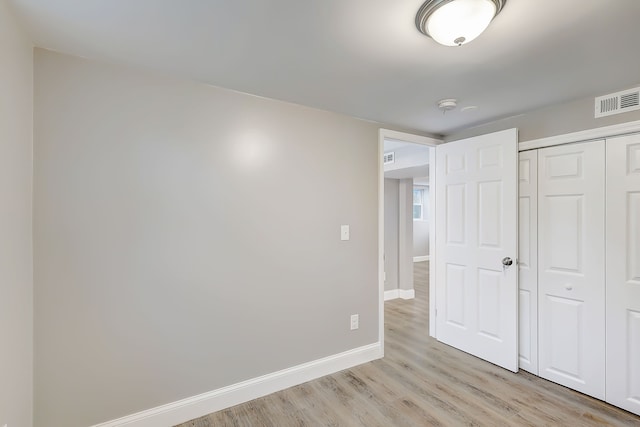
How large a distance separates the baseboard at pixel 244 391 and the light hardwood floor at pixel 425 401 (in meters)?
0.05

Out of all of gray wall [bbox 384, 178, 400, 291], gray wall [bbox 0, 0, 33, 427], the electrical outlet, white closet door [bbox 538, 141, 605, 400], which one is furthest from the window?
gray wall [bbox 0, 0, 33, 427]

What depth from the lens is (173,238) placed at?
199 cm

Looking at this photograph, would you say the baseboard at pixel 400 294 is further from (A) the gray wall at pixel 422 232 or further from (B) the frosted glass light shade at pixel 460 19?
(B) the frosted glass light shade at pixel 460 19

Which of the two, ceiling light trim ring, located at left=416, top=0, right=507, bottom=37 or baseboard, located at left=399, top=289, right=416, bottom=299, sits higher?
ceiling light trim ring, located at left=416, top=0, right=507, bottom=37

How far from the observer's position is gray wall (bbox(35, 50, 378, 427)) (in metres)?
1.70

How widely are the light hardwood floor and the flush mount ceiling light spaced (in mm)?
2291

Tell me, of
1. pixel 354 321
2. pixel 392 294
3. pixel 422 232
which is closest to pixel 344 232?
pixel 354 321

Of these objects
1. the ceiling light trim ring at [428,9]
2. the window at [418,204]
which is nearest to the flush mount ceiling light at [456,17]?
the ceiling light trim ring at [428,9]

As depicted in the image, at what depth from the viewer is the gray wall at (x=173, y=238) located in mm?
1696

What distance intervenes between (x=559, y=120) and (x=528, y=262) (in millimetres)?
1214

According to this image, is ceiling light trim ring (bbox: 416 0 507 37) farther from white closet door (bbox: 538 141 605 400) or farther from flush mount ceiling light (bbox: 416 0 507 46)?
white closet door (bbox: 538 141 605 400)

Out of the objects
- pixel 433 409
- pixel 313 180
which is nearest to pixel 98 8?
pixel 313 180

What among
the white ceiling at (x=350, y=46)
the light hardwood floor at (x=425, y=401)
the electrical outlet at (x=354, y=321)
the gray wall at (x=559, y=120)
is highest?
the white ceiling at (x=350, y=46)

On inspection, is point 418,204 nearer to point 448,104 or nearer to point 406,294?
point 406,294
